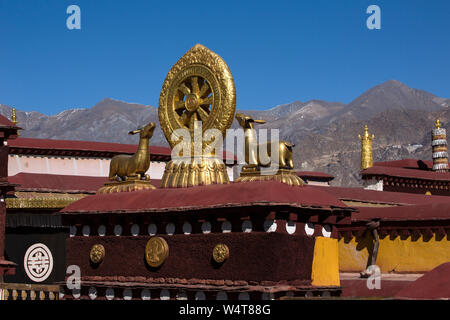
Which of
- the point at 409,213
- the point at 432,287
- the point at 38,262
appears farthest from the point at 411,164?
the point at 432,287

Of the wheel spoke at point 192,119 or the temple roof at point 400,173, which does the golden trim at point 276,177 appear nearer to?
the wheel spoke at point 192,119

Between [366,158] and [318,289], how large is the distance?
25.4 meters

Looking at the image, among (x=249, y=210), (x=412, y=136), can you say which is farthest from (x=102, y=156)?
(x=412, y=136)

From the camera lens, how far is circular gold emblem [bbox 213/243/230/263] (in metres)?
14.6

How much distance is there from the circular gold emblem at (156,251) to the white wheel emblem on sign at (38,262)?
29.9 feet

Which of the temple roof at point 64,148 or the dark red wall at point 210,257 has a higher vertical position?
the temple roof at point 64,148

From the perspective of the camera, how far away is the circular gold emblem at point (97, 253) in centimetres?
1716

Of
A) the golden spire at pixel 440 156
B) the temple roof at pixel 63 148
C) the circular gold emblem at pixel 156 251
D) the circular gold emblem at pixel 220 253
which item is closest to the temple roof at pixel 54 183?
the temple roof at pixel 63 148

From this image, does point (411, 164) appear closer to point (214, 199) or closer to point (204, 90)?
point (204, 90)

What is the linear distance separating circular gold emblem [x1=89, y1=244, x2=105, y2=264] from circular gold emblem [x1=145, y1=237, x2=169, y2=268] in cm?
142

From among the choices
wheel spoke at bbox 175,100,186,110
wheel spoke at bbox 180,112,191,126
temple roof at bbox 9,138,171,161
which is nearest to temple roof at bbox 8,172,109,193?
temple roof at bbox 9,138,171,161

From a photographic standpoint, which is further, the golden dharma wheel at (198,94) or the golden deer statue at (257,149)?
the golden dharma wheel at (198,94)
